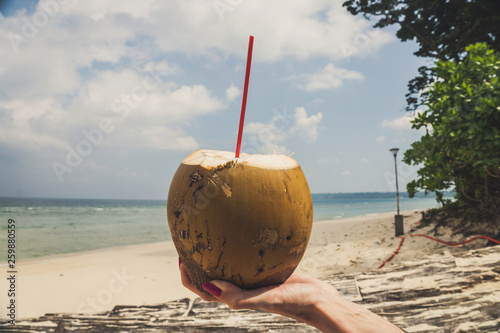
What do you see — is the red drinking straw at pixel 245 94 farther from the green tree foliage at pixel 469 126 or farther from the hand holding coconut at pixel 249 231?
the green tree foliage at pixel 469 126

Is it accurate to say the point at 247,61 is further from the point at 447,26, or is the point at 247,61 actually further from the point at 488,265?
the point at 447,26

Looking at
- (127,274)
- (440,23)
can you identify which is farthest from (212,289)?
(440,23)

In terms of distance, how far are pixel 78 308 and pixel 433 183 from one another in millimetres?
7520

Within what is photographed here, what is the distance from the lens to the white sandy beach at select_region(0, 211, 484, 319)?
5.66 m

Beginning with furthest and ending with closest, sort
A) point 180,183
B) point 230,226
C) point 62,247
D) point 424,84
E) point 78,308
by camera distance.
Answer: point 62,247, point 424,84, point 78,308, point 180,183, point 230,226

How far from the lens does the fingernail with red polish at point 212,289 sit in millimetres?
1199

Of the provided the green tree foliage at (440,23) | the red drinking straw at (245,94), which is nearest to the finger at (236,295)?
the red drinking straw at (245,94)

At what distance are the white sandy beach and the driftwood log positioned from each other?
2.54 meters

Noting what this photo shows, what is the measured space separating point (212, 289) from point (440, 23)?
1077 centimetres

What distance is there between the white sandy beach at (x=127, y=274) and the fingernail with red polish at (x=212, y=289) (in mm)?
4279

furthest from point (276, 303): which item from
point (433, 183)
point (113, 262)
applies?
point (113, 262)

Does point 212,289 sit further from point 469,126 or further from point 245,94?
point 469,126

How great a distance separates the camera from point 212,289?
1.21 metres

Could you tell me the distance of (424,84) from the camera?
1014cm
